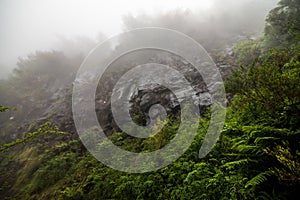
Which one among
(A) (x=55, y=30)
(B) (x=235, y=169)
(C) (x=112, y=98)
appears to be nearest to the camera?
(B) (x=235, y=169)

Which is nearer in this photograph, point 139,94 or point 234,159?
point 234,159

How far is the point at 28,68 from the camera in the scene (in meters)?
16.8

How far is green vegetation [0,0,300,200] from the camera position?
9.25 ft

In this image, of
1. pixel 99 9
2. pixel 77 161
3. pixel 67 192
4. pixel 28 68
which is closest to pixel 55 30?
pixel 99 9

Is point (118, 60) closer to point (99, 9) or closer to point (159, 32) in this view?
point (159, 32)

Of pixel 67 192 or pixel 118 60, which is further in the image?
pixel 118 60

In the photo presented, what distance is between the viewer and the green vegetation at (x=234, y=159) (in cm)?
282

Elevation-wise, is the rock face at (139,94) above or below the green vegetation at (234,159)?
above

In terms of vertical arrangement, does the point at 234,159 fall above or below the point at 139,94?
below

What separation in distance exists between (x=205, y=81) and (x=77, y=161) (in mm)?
6649

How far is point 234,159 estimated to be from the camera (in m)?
3.60

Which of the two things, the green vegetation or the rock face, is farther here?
the rock face

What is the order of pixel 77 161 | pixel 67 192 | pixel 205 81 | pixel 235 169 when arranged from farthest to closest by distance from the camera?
pixel 205 81 → pixel 77 161 → pixel 67 192 → pixel 235 169

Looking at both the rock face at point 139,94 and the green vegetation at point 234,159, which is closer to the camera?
the green vegetation at point 234,159
